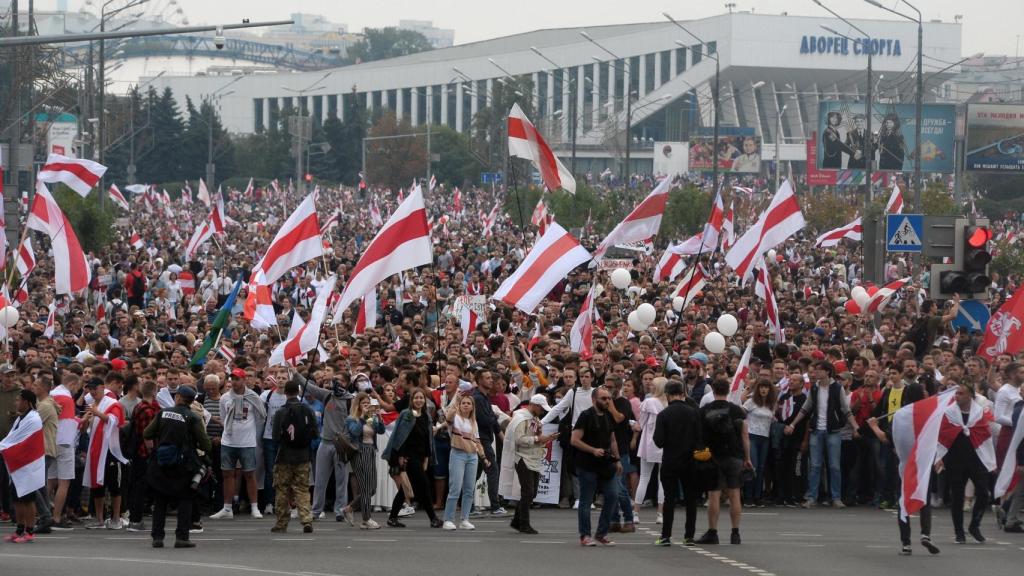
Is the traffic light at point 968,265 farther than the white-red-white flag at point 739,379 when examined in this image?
Yes

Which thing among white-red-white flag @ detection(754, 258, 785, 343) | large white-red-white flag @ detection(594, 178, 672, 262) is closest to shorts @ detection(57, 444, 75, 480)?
large white-red-white flag @ detection(594, 178, 672, 262)

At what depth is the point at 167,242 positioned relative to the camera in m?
44.7

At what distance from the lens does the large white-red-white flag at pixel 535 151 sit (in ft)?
60.6

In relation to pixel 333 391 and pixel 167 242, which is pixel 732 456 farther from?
pixel 167 242

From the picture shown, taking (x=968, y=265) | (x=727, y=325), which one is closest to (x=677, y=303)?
(x=727, y=325)

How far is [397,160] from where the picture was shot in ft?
369

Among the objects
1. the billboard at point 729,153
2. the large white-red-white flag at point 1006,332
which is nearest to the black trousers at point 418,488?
the large white-red-white flag at point 1006,332

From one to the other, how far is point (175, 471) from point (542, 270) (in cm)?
547

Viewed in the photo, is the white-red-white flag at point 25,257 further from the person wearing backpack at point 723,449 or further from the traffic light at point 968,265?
the person wearing backpack at point 723,449

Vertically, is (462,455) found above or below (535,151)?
below

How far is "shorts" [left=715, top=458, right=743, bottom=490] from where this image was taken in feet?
44.0

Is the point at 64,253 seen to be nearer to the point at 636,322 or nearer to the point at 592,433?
the point at 636,322

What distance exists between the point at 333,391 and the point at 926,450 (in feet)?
16.4

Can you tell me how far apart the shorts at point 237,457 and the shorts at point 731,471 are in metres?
4.28
